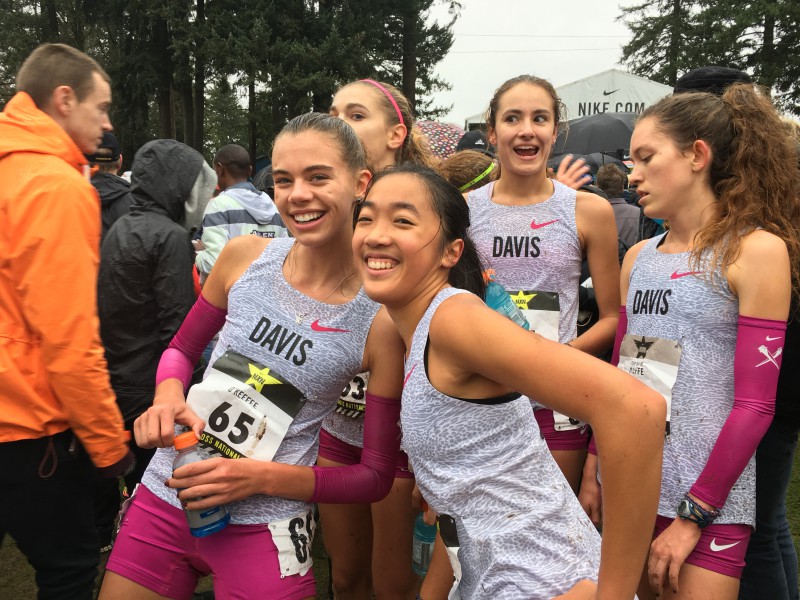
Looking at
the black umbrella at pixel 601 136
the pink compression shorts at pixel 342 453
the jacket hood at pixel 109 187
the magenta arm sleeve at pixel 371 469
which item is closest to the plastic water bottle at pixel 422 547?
the pink compression shorts at pixel 342 453

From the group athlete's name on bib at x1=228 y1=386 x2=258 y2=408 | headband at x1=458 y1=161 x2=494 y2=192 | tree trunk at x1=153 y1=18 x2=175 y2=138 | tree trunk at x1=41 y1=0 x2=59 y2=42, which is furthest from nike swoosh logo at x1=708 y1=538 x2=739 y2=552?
tree trunk at x1=41 y1=0 x2=59 y2=42

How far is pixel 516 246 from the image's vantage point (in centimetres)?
258

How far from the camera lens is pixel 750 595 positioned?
6.83 ft

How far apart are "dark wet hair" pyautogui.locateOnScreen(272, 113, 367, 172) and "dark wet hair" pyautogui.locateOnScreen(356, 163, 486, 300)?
0.27 m

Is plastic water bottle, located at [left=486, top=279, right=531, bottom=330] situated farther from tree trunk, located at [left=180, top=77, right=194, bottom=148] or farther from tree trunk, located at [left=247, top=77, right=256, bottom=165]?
tree trunk, located at [left=180, top=77, right=194, bottom=148]

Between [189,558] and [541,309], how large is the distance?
1511 mm

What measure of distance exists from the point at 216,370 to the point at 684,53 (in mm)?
36969

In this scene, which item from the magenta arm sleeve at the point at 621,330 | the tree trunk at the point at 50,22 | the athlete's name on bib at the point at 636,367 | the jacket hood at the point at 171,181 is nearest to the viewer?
the athlete's name on bib at the point at 636,367

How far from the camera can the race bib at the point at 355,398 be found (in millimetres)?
2525

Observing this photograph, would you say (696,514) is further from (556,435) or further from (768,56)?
(768,56)

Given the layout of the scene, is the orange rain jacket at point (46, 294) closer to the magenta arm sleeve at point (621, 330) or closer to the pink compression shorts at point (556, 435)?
the pink compression shorts at point (556, 435)

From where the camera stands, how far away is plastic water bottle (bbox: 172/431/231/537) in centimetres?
170

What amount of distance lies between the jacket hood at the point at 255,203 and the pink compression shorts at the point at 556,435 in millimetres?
2666

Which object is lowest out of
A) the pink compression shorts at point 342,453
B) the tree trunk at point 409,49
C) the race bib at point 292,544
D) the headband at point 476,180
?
the pink compression shorts at point 342,453
